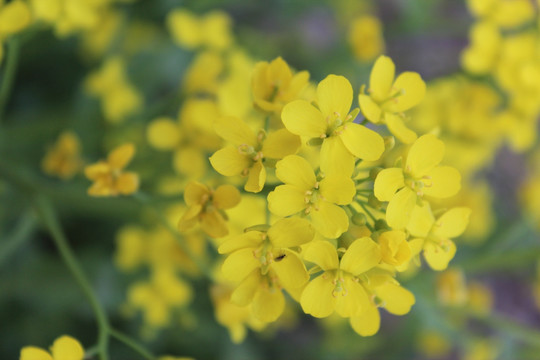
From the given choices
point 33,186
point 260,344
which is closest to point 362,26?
point 33,186

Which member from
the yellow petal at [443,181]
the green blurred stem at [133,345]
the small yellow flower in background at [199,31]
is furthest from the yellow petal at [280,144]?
the small yellow flower in background at [199,31]

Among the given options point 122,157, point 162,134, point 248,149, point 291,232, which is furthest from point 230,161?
point 162,134

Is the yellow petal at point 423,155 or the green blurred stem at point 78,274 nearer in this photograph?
the yellow petal at point 423,155

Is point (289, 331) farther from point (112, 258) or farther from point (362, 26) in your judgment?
point (362, 26)

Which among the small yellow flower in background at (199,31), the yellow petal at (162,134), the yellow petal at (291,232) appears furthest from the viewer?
the small yellow flower in background at (199,31)

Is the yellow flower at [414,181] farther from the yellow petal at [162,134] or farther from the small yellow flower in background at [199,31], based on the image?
the small yellow flower in background at [199,31]

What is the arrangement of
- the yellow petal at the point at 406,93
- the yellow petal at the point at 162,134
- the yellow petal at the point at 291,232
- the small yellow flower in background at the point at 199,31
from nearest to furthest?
the yellow petal at the point at 291,232 → the yellow petal at the point at 406,93 → the yellow petal at the point at 162,134 → the small yellow flower in background at the point at 199,31
